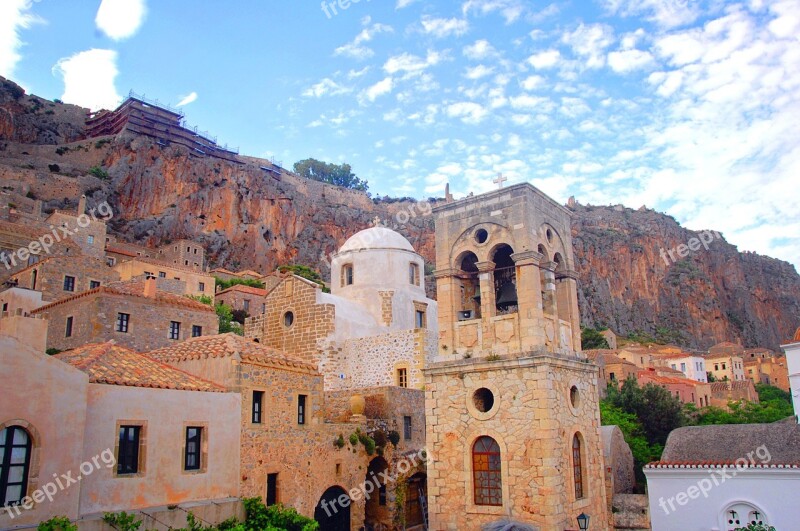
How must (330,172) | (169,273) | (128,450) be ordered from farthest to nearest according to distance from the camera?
(330,172), (169,273), (128,450)

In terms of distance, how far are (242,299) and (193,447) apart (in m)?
34.5

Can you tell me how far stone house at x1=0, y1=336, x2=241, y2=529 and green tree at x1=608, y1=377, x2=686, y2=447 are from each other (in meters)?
23.9

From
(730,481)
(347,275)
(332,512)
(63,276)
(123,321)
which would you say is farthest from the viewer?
(63,276)

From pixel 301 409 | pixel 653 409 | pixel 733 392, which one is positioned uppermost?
pixel 733 392

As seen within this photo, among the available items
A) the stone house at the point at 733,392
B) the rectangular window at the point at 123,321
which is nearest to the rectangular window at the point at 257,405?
the rectangular window at the point at 123,321

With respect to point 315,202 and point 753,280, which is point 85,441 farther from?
point 753,280

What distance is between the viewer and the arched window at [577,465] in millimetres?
14438

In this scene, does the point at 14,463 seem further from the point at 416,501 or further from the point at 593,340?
the point at 593,340

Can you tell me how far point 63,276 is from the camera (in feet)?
96.6

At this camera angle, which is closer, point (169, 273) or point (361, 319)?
point (361, 319)

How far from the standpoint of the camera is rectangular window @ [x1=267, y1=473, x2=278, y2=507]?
15742mm

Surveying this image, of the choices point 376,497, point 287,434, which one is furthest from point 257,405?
point 376,497

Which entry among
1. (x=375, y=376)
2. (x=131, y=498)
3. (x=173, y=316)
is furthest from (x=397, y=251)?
(x=131, y=498)

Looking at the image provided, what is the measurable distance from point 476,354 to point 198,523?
696 centimetres
